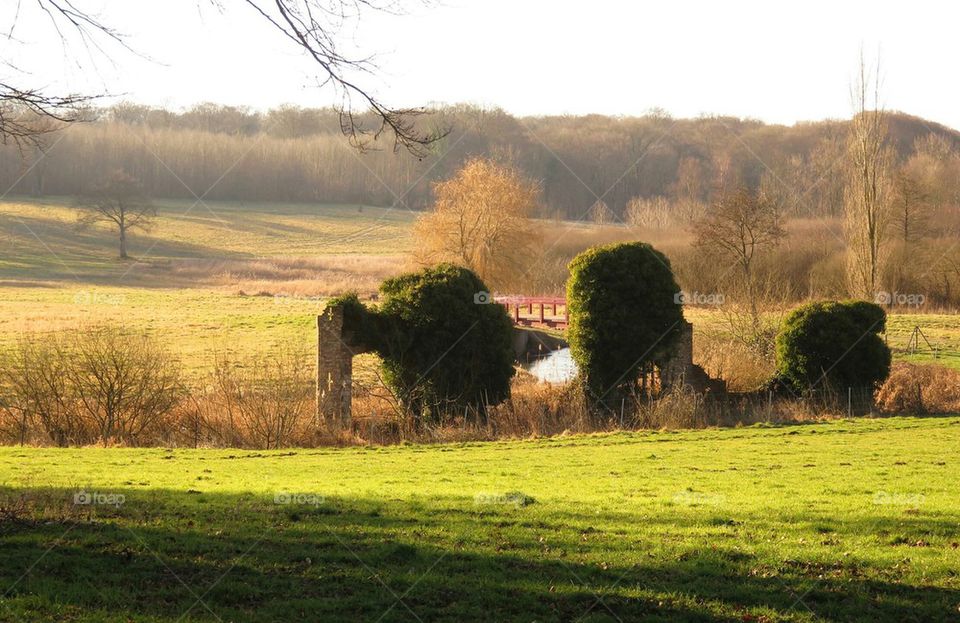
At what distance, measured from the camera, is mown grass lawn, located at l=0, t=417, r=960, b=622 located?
8.55m

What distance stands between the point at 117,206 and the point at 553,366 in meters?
77.0

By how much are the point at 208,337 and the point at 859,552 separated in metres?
41.6

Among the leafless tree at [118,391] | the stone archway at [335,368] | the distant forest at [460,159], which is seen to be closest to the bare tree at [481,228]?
the stone archway at [335,368]

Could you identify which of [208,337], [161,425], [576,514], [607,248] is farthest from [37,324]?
[576,514]

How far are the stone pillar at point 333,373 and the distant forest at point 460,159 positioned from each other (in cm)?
9976

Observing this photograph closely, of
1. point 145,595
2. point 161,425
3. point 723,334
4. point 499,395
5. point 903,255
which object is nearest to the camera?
point 145,595

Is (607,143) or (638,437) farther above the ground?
(607,143)

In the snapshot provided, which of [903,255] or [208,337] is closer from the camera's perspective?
[208,337]

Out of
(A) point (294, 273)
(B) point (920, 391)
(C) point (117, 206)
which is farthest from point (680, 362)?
(C) point (117, 206)

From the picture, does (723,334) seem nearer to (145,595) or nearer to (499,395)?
(499,395)

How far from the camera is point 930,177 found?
99938 millimetres

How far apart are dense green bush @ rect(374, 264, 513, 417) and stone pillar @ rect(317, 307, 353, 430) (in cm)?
96

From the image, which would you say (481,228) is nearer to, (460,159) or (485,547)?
(485,547)

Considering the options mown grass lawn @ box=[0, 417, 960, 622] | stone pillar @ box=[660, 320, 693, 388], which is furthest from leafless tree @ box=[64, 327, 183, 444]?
stone pillar @ box=[660, 320, 693, 388]
